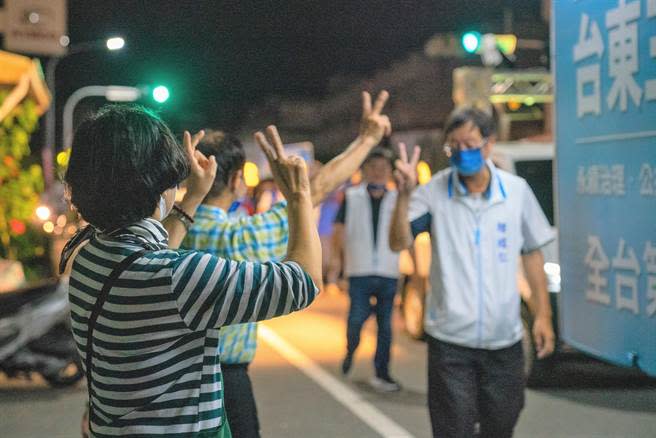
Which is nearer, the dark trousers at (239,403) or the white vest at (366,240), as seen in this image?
the dark trousers at (239,403)

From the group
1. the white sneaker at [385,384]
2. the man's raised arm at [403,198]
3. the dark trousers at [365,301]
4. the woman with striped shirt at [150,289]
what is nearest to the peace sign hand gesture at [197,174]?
the woman with striped shirt at [150,289]

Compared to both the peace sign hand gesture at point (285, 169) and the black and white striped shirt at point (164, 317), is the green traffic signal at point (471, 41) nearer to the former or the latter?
the peace sign hand gesture at point (285, 169)

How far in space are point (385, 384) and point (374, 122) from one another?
527cm

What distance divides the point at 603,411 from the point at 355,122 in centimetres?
4269

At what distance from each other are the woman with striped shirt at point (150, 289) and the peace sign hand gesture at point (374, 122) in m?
1.18

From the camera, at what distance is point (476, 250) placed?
14.9 ft

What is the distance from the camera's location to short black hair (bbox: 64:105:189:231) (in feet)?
7.65

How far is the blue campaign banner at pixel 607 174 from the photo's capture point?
2453 mm

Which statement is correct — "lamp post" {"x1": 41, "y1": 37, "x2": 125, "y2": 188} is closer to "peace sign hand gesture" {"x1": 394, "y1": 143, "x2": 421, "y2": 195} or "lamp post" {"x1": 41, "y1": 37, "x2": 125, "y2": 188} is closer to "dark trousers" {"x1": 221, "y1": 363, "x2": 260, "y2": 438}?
"peace sign hand gesture" {"x1": 394, "y1": 143, "x2": 421, "y2": 195}

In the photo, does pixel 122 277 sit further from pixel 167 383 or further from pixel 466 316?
pixel 466 316

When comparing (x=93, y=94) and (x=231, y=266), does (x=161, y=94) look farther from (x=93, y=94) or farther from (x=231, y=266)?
(x=93, y=94)

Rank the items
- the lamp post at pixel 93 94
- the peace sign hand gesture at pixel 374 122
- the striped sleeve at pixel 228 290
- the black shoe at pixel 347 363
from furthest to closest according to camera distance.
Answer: the lamp post at pixel 93 94, the black shoe at pixel 347 363, the peace sign hand gesture at pixel 374 122, the striped sleeve at pixel 228 290

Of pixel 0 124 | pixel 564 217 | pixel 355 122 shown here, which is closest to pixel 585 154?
pixel 564 217

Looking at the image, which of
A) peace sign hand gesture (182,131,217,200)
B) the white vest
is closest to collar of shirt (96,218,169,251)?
peace sign hand gesture (182,131,217,200)
